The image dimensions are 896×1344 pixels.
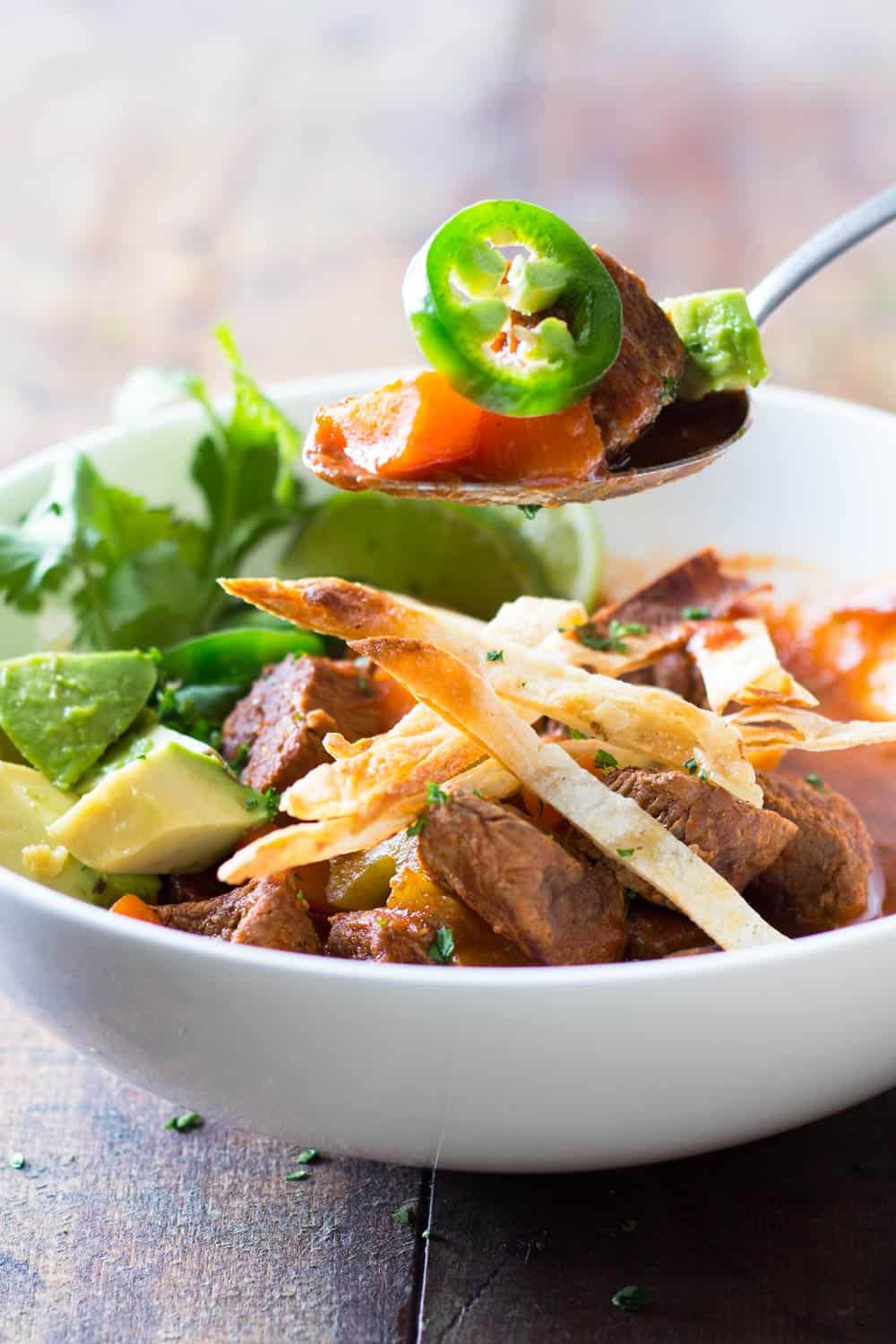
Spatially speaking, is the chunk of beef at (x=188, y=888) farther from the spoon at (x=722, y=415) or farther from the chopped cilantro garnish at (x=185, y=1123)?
the spoon at (x=722, y=415)

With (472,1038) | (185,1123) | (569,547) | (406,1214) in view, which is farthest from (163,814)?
(569,547)

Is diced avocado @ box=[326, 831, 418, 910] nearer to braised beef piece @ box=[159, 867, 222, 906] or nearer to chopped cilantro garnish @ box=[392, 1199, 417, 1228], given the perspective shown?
braised beef piece @ box=[159, 867, 222, 906]

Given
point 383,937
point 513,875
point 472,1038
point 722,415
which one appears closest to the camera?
point 472,1038

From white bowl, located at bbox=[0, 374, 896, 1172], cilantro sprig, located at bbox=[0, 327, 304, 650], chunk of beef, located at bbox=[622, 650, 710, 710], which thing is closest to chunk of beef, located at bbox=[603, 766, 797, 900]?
white bowl, located at bbox=[0, 374, 896, 1172]

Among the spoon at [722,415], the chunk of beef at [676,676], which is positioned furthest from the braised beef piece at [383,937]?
the chunk of beef at [676,676]

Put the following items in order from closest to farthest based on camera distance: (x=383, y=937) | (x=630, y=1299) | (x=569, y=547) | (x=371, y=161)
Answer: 1. (x=630, y=1299)
2. (x=383, y=937)
3. (x=569, y=547)
4. (x=371, y=161)

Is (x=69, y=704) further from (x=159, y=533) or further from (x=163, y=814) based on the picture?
(x=159, y=533)

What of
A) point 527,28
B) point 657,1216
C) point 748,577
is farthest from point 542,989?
point 527,28

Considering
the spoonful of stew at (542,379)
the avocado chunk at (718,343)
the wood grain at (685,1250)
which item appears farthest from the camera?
the avocado chunk at (718,343)
